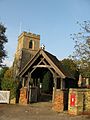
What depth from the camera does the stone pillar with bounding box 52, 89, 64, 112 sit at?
61.5ft

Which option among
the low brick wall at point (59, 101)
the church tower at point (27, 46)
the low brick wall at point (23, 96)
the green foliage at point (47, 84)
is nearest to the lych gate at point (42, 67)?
the low brick wall at point (23, 96)

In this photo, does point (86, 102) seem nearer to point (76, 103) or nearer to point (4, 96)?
point (76, 103)

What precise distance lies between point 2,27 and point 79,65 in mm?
21647

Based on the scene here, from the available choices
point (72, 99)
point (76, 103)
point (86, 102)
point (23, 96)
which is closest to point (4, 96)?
point (23, 96)

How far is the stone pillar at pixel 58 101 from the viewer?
61.5ft

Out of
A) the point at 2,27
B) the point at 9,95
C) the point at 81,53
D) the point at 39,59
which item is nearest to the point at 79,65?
the point at 81,53

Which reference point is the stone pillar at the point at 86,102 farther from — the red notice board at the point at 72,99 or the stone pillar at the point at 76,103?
the red notice board at the point at 72,99

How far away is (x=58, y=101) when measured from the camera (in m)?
19.1

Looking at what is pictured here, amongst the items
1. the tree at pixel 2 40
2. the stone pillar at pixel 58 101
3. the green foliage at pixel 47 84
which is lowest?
the stone pillar at pixel 58 101

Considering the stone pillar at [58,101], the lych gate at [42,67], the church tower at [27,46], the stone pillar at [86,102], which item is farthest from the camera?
the church tower at [27,46]

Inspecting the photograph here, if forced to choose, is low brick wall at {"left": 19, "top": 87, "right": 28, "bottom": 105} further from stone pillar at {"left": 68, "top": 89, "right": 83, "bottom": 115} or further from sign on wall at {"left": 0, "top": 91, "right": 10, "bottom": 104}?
stone pillar at {"left": 68, "top": 89, "right": 83, "bottom": 115}

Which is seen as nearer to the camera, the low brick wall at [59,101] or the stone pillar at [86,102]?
the stone pillar at [86,102]

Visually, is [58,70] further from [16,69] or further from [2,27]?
[16,69]

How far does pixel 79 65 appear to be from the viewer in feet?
64.5
